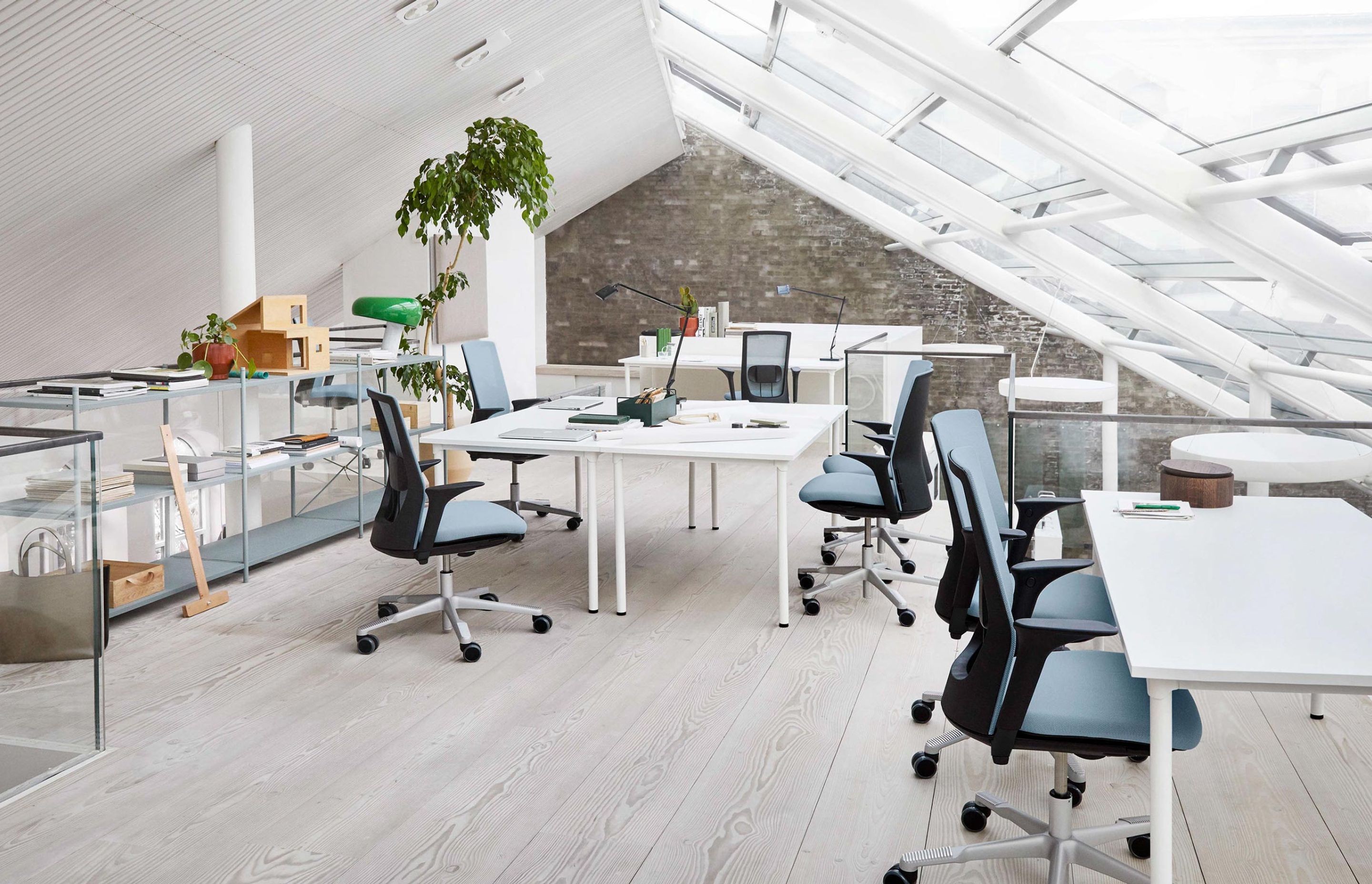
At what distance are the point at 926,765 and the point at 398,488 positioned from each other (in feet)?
6.87

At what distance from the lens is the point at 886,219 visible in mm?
11508

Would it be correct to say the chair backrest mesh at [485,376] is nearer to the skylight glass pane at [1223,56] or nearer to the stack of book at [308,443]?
the stack of book at [308,443]

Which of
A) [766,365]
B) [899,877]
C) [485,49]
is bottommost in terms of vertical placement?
[899,877]

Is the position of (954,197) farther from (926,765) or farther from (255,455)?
(926,765)

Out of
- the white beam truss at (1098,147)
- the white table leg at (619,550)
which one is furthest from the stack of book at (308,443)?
the white beam truss at (1098,147)

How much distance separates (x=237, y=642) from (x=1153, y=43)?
4.55 meters

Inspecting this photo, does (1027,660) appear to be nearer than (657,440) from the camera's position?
Yes

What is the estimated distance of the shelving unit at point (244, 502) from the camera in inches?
163

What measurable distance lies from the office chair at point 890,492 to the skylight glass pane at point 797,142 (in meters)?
6.13

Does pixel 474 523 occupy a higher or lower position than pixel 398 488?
lower

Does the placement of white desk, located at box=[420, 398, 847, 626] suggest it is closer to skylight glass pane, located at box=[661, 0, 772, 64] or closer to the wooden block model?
the wooden block model

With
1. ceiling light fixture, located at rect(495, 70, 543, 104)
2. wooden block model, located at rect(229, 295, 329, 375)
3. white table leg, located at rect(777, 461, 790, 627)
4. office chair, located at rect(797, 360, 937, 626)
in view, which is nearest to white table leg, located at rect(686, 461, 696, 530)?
office chair, located at rect(797, 360, 937, 626)

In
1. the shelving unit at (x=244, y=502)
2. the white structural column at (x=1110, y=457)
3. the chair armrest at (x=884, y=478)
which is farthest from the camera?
the chair armrest at (x=884, y=478)

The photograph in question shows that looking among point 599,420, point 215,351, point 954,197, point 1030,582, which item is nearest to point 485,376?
point 599,420
